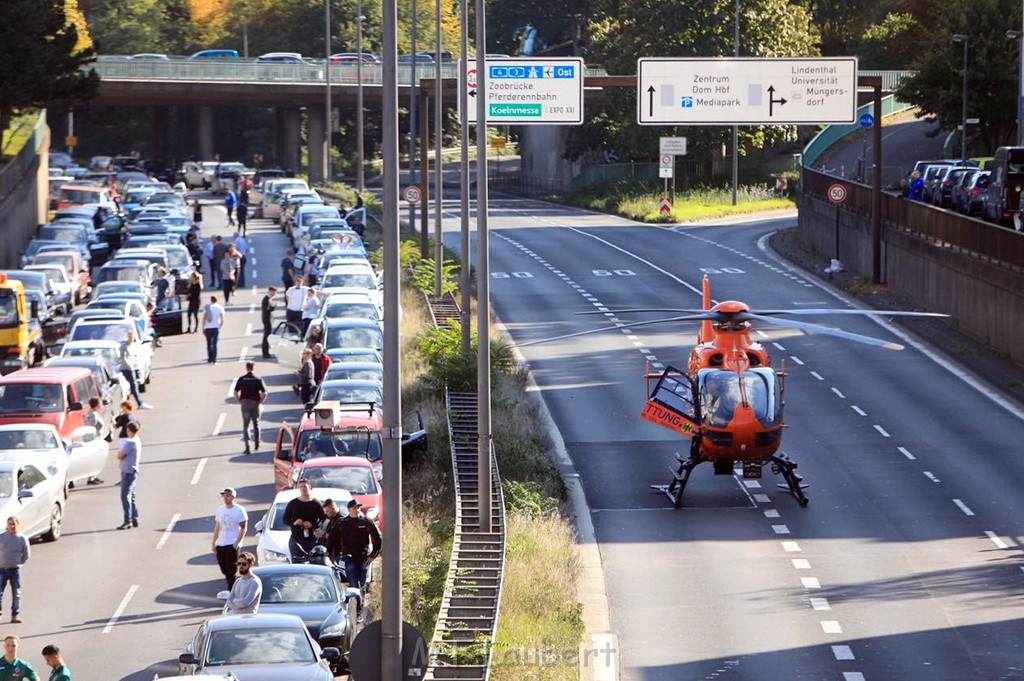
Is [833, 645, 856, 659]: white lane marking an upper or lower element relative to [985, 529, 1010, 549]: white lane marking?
lower

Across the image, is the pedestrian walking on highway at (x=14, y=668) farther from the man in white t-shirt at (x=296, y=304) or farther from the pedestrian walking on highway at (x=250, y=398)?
the man in white t-shirt at (x=296, y=304)

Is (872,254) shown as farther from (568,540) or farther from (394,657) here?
(394,657)

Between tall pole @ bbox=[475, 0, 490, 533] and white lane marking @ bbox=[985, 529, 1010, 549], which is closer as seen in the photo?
tall pole @ bbox=[475, 0, 490, 533]

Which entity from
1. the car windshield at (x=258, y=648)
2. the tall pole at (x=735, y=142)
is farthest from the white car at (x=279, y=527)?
the tall pole at (x=735, y=142)

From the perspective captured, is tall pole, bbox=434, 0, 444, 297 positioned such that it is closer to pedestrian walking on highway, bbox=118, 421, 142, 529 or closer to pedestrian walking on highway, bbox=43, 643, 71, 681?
pedestrian walking on highway, bbox=118, 421, 142, 529

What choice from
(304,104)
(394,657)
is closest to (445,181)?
(304,104)

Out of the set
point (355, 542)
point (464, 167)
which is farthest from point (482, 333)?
point (464, 167)

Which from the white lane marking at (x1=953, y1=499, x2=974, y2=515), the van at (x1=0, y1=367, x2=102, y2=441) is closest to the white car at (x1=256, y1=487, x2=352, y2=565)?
the van at (x1=0, y1=367, x2=102, y2=441)
